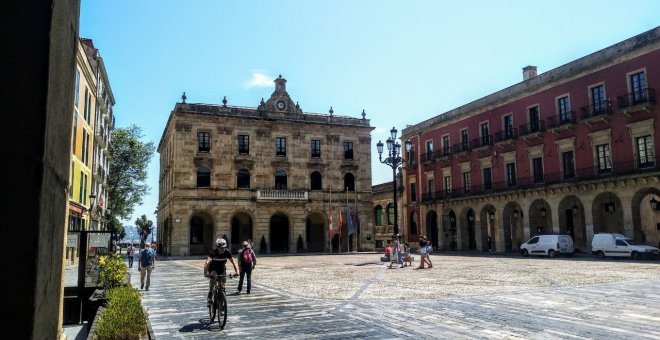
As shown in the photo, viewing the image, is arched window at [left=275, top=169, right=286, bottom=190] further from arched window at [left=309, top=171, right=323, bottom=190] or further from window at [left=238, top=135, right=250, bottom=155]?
window at [left=238, top=135, right=250, bottom=155]

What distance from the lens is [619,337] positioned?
Answer: 22.9ft

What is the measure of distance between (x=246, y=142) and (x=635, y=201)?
2951 centimetres

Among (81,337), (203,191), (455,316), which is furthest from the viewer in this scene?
(203,191)

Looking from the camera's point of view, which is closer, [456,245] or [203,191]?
[203,191]

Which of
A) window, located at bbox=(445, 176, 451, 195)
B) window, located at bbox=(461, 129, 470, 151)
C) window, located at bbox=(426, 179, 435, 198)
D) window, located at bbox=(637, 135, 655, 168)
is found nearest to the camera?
A: window, located at bbox=(637, 135, 655, 168)

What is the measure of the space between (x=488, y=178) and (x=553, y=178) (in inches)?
262

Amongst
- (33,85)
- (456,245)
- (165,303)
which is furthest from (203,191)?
(33,85)

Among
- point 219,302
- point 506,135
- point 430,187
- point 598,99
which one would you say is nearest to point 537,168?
point 506,135

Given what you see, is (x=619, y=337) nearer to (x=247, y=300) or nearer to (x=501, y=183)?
(x=247, y=300)

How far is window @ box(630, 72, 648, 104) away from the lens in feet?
90.1

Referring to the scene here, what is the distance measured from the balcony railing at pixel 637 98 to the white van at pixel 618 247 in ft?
25.3

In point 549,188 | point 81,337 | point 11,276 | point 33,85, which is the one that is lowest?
point 81,337

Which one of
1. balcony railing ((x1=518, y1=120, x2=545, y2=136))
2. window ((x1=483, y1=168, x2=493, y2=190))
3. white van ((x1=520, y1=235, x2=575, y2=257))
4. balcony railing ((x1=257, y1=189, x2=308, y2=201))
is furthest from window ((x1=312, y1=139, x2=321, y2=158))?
white van ((x1=520, y1=235, x2=575, y2=257))

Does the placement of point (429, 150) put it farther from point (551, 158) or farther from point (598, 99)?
point (598, 99)
